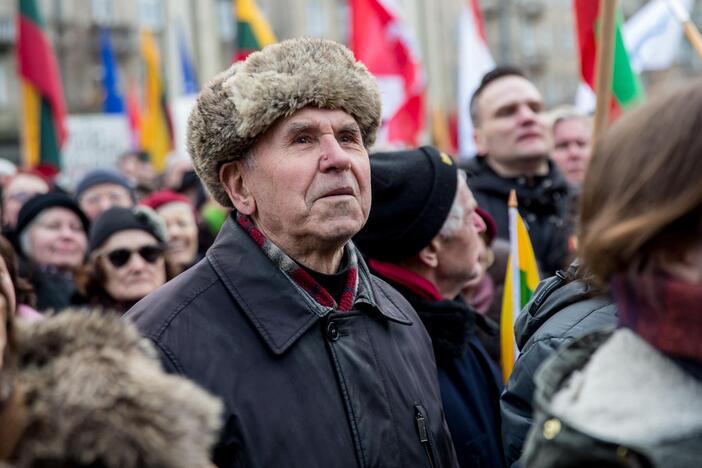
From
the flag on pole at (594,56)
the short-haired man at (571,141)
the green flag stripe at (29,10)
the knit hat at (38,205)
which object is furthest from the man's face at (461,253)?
the green flag stripe at (29,10)

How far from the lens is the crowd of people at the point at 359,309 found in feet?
5.24

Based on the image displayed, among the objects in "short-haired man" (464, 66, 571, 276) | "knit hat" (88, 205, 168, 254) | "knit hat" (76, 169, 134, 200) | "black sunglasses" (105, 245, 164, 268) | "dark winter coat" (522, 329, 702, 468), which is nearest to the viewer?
"dark winter coat" (522, 329, 702, 468)

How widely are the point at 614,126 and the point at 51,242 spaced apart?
4.89 metres

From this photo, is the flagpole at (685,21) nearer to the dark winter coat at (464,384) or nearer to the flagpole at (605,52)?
the flagpole at (605,52)

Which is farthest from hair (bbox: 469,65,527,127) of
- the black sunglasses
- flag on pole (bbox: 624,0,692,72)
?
the black sunglasses

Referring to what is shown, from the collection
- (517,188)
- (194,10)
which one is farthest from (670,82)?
(194,10)

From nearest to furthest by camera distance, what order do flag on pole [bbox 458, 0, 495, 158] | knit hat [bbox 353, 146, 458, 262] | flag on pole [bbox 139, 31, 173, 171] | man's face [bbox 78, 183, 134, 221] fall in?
knit hat [bbox 353, 146, 458, 262]
man's face [bbox 78, 183, 134, 221]
flag on pole [bbox 458, 0, 495, 158]
flag on pole [bbox 139, 31, 173, 171]

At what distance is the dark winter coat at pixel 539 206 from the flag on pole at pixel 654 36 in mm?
2064

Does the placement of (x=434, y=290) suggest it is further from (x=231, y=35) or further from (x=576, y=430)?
(x=231, y=35)

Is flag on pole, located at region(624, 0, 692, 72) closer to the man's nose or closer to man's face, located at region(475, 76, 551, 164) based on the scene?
man's face, located at region(475, 76, 551, 164)

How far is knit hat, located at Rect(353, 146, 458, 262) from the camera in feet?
11.8

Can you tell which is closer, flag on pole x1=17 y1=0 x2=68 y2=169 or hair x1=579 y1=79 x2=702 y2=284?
hair x1=579 y1=79 x2=702 y2=284

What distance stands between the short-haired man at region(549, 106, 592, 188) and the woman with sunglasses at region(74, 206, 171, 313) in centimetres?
298

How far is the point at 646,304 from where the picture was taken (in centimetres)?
163
